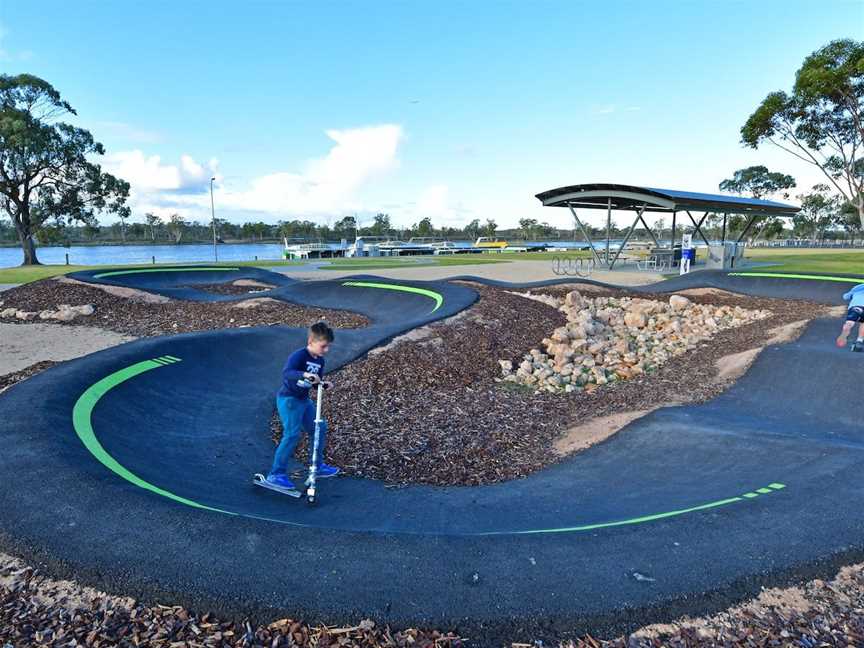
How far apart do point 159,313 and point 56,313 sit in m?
3.46

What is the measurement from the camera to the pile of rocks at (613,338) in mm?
11930

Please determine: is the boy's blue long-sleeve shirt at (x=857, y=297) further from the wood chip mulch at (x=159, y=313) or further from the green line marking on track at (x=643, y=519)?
the wood chip mulch at (x=159, y=313)

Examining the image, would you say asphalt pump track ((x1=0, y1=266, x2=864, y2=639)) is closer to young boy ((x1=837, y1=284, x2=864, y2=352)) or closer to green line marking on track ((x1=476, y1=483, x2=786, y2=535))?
green line marking on track ((x1=476, y1=483, x2=786, y2=535))

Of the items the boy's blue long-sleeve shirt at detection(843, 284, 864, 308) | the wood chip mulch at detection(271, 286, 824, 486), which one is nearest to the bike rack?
the wood chip mulch at detection(271, 286, 824, 486)

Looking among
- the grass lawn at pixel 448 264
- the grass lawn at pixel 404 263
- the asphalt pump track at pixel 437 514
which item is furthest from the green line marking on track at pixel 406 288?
the grass lawn at pixel 404 263

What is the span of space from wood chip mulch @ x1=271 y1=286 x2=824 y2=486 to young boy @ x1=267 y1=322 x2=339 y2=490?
4.44 feet

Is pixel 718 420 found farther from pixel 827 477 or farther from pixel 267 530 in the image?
pixel 267 530

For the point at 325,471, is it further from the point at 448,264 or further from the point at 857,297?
the point at 448,264

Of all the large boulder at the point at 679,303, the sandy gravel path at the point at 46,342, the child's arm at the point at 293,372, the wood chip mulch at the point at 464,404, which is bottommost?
the wood chip mulch at the point at 464,404

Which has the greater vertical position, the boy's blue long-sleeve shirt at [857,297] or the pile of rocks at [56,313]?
the boy's blue long-sleeve shirt at [857,297]

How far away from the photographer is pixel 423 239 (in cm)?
17425

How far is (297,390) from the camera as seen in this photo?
564 centimetres

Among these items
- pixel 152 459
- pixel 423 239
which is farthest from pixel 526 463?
pixel 423 239

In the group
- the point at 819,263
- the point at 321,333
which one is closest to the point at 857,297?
the point at 321,333
